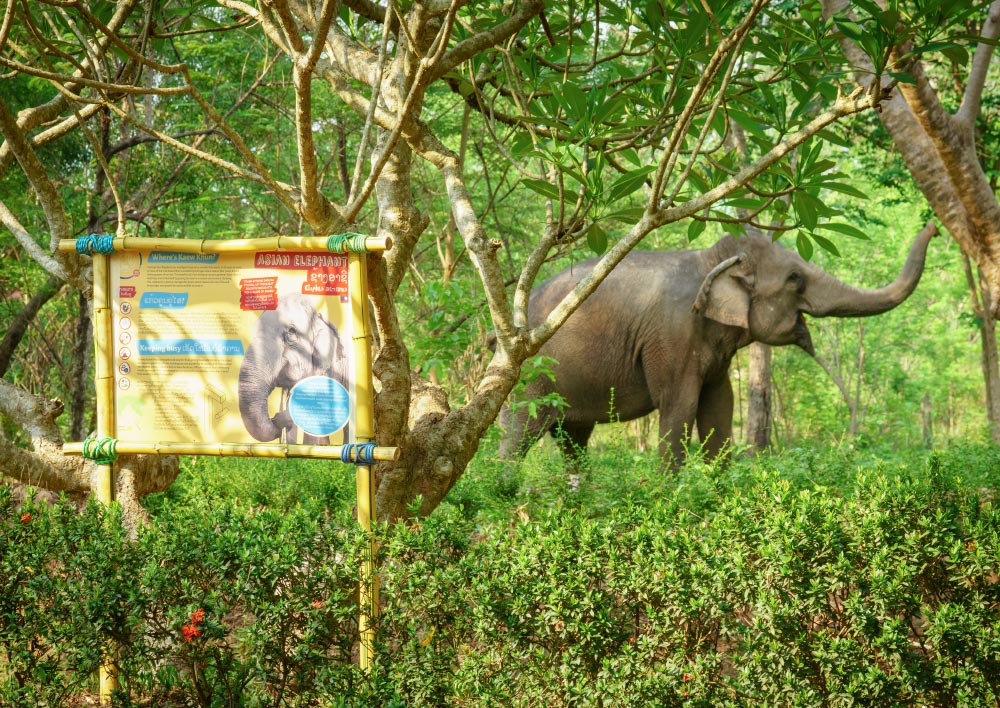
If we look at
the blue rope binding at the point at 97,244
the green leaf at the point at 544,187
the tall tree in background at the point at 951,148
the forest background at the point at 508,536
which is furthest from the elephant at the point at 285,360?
the tall tree in background at the point at 951,148

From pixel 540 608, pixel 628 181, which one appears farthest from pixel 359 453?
pixel 628 181

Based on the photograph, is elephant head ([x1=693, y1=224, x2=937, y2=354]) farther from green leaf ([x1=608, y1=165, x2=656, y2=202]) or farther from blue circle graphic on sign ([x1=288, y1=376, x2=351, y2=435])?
blue circle graphic on sign ([x1=288, y1=376, x2=351, y2=435])

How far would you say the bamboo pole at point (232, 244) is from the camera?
3509 millimetres

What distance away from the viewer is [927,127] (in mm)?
5855

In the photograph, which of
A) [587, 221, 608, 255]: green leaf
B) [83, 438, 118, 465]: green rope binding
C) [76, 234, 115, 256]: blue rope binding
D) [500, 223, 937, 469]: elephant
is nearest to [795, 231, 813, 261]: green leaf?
[587, 221, 608, 255]: green leaf

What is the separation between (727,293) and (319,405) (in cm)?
497

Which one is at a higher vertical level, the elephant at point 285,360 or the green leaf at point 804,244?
the green leaf at point 804,244

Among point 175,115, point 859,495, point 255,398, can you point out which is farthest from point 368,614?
point 175,115

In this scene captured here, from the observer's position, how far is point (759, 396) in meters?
11.6

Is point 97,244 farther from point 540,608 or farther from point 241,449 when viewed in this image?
point 540,608

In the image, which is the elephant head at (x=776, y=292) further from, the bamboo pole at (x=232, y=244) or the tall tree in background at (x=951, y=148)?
the bamboo pole at (x=232, y=244)

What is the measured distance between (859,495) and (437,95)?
7518mm

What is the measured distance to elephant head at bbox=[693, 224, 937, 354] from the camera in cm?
781

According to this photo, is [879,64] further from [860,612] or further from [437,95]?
[437,95]
